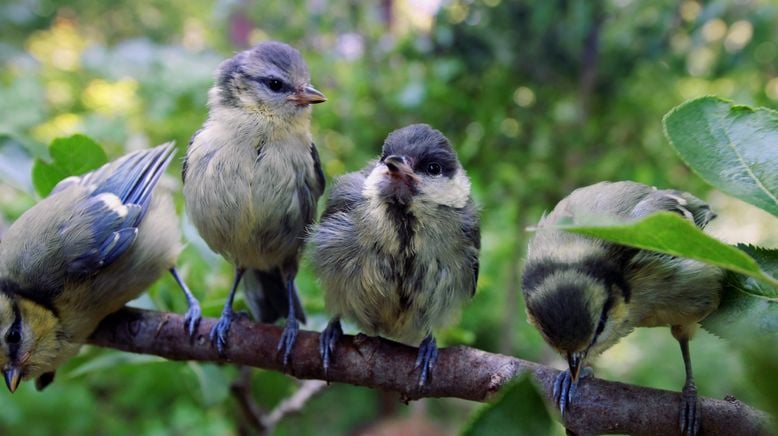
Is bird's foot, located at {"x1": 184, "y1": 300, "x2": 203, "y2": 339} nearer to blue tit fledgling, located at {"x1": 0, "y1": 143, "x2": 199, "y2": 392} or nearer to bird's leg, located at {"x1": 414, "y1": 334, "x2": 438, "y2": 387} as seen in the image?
blue tit fledgling, located at {"x1": 0, "y1": 143, "x2": 199, "y2": 392}

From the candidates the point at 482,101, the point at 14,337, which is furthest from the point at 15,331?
the point at 482,101

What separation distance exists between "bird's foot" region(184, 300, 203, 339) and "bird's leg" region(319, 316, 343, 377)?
22cm

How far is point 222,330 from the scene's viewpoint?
3.24 feet

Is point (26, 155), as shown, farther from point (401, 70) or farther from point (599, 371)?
point (599, 371)

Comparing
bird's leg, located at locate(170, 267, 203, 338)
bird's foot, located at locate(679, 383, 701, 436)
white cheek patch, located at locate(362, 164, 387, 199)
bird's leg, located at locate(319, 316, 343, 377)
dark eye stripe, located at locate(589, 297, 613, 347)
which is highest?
white cheek patch, located at locate(362, 164, 387, 199)

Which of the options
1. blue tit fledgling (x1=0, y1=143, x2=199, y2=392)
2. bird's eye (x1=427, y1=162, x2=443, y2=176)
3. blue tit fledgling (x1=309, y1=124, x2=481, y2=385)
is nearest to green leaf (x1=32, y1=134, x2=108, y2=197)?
blue tit fledgling (x1=0, y1=143, x2=199, y2=392)

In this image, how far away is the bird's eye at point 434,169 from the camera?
0.91m

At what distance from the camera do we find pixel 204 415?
1625 millimetres

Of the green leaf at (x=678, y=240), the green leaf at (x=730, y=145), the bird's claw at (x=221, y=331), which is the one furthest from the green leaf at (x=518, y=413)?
the bird's claw at (x=221, y=331)

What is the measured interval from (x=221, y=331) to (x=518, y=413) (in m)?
0.72

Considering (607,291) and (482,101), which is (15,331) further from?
(482,101)

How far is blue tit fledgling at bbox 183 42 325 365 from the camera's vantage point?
3.41 feet

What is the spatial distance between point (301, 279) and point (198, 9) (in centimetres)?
186

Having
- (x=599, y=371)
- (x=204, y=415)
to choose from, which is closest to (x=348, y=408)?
(x=204, y=415)
